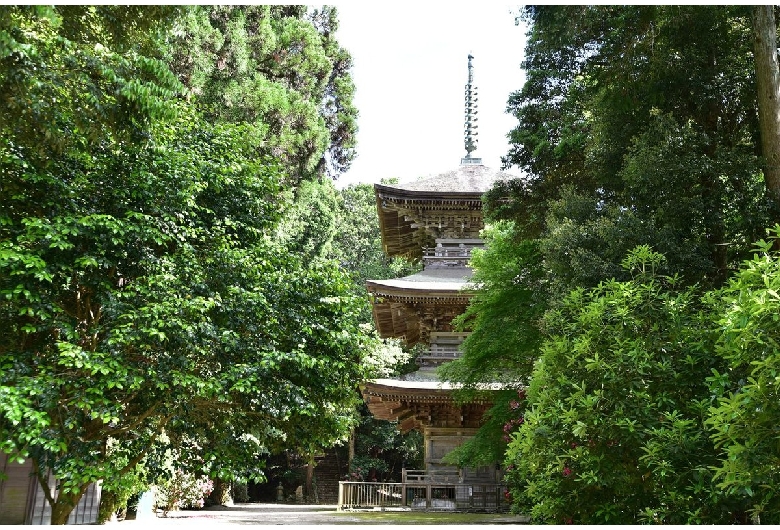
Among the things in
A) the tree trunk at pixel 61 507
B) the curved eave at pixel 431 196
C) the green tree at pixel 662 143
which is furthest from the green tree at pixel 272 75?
the tree trunk at pixel 61 507

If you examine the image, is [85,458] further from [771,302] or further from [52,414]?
[771,302]

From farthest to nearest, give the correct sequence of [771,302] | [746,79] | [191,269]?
[746,79] → [191,269] → [771,302]

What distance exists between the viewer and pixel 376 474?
32.2 metres

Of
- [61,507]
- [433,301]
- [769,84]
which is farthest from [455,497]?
[769,84]

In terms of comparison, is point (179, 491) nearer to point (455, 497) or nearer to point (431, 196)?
point (455, 497)

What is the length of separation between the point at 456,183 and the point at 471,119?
17.4 feet

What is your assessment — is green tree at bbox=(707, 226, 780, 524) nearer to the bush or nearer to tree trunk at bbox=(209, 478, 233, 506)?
the bush

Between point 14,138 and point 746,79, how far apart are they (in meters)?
8.52

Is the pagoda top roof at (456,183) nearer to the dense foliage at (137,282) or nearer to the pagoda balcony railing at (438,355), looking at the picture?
the pagoda balcony railing at (438,355)

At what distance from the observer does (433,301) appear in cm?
1678

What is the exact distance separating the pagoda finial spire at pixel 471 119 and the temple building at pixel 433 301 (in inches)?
30.2

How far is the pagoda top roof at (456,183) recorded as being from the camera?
710 inches

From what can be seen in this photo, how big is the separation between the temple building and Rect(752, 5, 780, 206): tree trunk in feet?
26.7

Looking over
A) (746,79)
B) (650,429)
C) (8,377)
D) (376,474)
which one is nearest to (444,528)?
(650,429)
